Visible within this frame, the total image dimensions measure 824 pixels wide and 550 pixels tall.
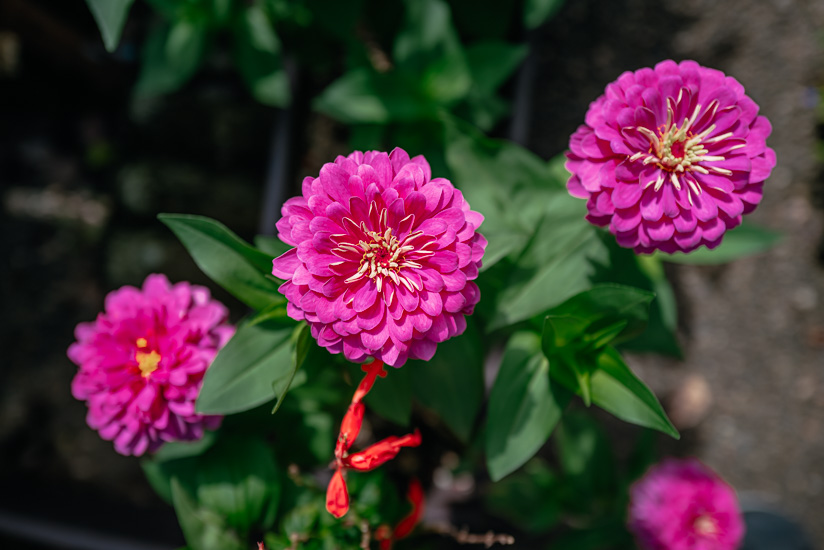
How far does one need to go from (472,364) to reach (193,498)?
44cm

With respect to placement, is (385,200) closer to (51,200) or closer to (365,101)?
(365,101)

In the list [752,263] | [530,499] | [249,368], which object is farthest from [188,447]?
[752,263]

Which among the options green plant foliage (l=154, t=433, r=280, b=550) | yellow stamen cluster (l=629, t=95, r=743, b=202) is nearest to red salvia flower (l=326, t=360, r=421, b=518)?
green plant foliage (l=154, t=433, r=280, b=550)

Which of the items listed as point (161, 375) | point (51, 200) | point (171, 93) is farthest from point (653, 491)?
point (51, 200)

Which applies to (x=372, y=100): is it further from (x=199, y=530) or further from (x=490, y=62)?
(x=199, y=530)

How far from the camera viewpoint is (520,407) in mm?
698

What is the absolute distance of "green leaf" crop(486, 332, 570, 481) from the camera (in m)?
0.67

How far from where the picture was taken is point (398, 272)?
553 mm

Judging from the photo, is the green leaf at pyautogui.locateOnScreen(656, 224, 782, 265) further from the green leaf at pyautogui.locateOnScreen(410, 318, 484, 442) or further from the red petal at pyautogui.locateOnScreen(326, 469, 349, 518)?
the red petal at pyautogui.locateOnScreen(326, 469, 349, 518)

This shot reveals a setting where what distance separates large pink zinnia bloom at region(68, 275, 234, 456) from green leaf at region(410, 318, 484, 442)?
10.9 inches

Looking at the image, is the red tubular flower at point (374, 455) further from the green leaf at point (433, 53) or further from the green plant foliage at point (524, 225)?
the green leaf at point (433, 53)

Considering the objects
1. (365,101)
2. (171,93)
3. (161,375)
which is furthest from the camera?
(171,93)

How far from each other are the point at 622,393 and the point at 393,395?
27 centimetres

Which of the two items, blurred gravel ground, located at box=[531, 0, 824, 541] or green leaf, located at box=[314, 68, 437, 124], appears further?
blurred gravel ground, located at box=[531, 0, 824, 541]
